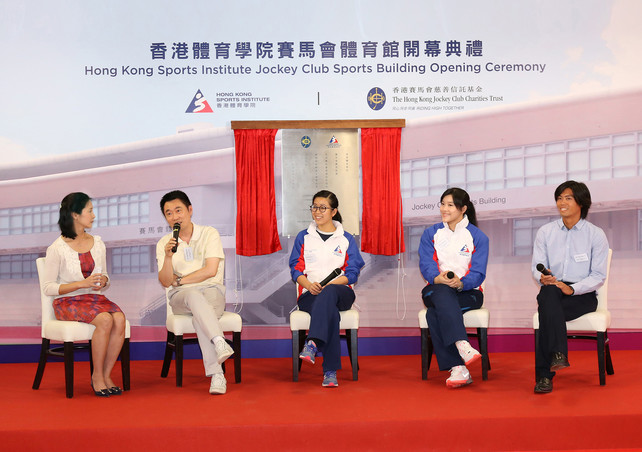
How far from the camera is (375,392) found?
3.37m

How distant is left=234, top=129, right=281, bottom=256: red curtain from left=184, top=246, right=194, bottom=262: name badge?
0.88m

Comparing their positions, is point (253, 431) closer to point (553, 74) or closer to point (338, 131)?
point (338, 131)

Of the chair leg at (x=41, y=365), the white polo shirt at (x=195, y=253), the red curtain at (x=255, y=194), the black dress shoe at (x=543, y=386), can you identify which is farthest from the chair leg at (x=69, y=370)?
the black dress shoe at (x=543, y=386)

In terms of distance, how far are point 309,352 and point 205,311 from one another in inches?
24.9

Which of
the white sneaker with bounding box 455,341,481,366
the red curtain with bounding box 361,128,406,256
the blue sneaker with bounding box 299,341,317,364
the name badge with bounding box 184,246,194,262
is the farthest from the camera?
the red curtain with bounding box 361,128,406,256

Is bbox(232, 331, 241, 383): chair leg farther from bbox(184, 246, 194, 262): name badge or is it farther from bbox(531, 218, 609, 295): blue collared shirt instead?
bbox(531, 218, 609, 295): blue collared shirt

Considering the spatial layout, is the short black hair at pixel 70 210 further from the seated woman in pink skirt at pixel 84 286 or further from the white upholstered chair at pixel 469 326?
the white upholstered chair at pixel 469 326

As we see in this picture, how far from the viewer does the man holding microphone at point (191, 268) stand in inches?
140

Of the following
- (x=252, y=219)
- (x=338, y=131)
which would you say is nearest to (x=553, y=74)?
(x=338, y=131)

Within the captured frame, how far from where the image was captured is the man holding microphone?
3.55 m

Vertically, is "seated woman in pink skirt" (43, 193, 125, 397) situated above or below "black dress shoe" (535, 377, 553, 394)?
above

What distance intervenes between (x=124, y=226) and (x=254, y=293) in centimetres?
116

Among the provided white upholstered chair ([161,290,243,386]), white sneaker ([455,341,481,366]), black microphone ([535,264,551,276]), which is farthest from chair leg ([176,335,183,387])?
black microphone ([535,264,551,276])

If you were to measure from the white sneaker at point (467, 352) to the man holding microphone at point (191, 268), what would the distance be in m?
1.32
